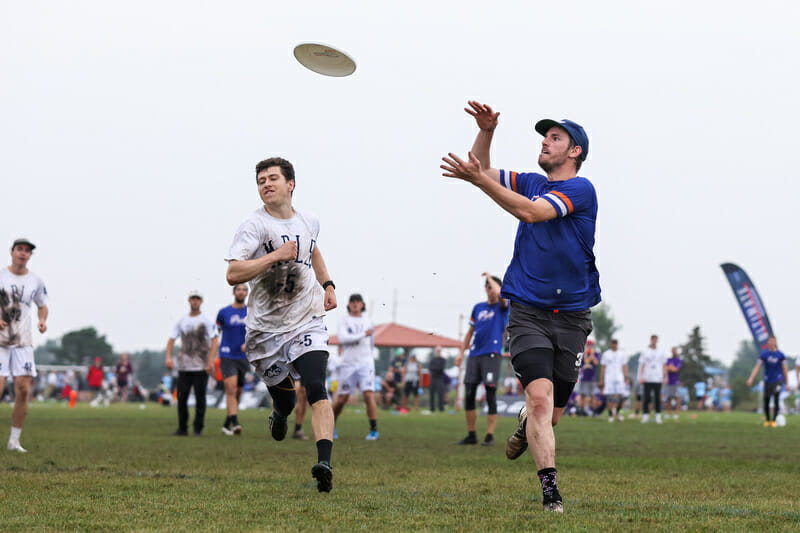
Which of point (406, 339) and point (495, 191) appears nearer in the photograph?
point (495, 191)

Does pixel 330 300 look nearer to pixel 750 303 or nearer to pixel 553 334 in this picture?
pixel 553 334

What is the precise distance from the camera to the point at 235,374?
14852mm

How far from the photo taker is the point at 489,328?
1293 centimetres

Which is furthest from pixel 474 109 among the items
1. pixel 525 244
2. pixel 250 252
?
pixel 250 252

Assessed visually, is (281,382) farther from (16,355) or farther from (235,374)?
(235,374)

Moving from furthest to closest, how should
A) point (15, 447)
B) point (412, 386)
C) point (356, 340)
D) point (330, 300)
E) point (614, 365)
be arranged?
point (412, 386) < point (614, 365) < point (356, 340) < point (15, 447) < point (330, 300)

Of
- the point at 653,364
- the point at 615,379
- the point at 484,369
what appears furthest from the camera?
the point at 615,379

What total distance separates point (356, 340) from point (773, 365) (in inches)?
532

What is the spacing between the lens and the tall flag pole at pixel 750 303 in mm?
38812

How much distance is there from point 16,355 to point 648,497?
7.13 meters

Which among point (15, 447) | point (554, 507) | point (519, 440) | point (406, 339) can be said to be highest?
point (406, 339)

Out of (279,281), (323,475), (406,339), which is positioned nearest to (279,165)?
(279,281)

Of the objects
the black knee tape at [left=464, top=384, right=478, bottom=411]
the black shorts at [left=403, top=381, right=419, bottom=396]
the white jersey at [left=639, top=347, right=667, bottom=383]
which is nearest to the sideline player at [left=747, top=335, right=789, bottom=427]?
the white jersey at [left=639, top=347, right=667, bottom=383]

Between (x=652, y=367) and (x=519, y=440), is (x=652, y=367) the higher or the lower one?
A: the higher one
